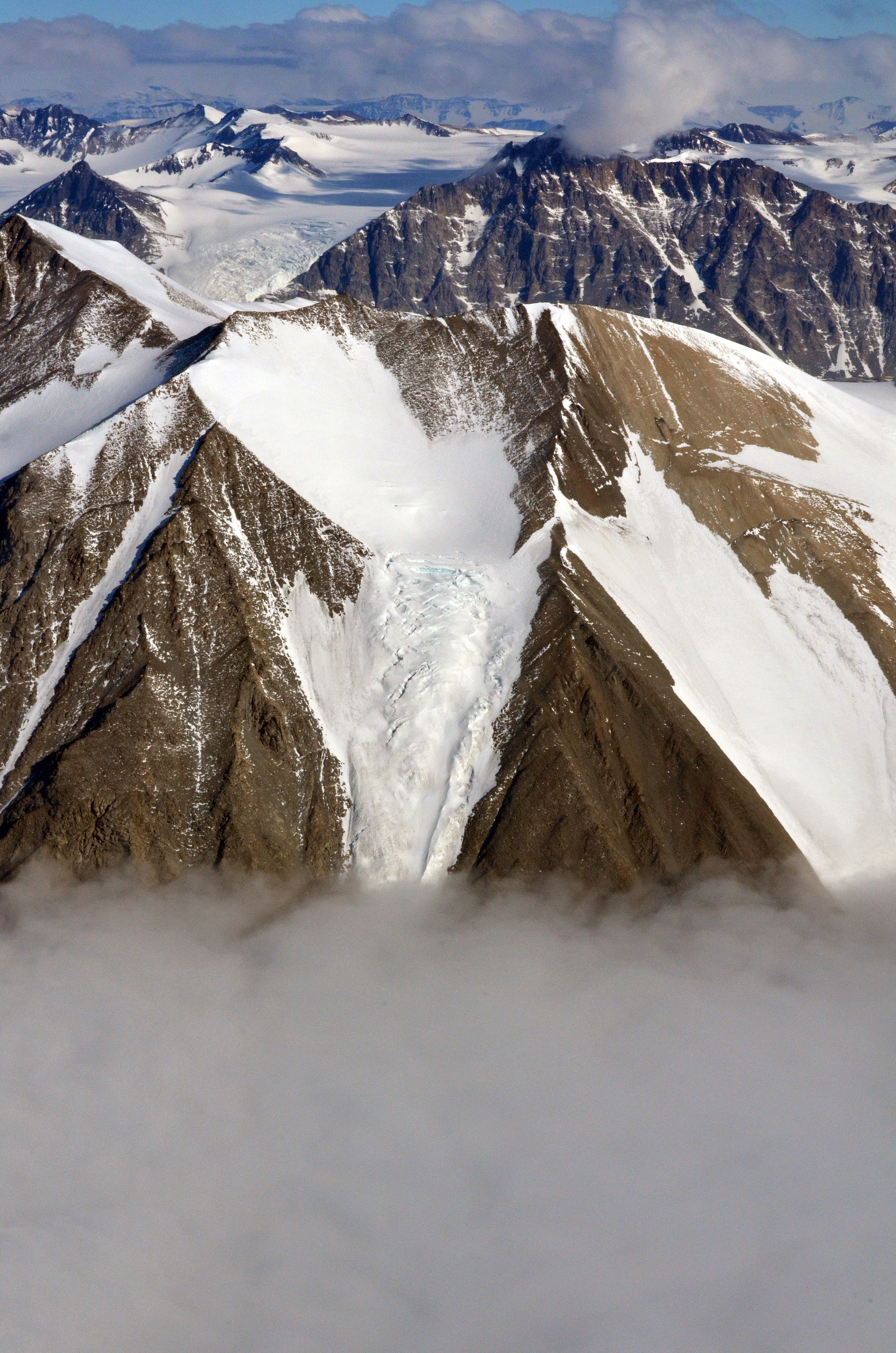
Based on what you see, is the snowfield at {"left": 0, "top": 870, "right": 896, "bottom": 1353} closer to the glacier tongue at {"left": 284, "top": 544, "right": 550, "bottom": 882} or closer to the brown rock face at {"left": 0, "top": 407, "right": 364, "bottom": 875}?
the brown rock face at {"left": 0, "top": 407, "right": 364, "bottom": 875}

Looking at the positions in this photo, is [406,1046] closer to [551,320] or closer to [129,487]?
[129,487]

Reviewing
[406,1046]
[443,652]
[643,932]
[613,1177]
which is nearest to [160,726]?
[443,652]

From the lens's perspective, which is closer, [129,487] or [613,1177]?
[613,1177]

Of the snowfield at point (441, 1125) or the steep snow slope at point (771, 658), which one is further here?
the steep snow slope at point (771, 658)

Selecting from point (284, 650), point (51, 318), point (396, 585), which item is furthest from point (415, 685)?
point (51, 318)

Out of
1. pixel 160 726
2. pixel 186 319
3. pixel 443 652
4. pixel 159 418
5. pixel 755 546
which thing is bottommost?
pixel 160 726

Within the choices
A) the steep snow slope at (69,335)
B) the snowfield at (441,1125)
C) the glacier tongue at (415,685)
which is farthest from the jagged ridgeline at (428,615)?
the snowfield at (441,1125)

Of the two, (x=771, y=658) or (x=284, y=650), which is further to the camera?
(x=771, y=658)

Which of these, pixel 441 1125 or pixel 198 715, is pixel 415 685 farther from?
pixel 441 1125

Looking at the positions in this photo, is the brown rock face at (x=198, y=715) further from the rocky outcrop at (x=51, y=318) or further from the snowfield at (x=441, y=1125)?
the rocky outcrop at (x=51, y=318)
